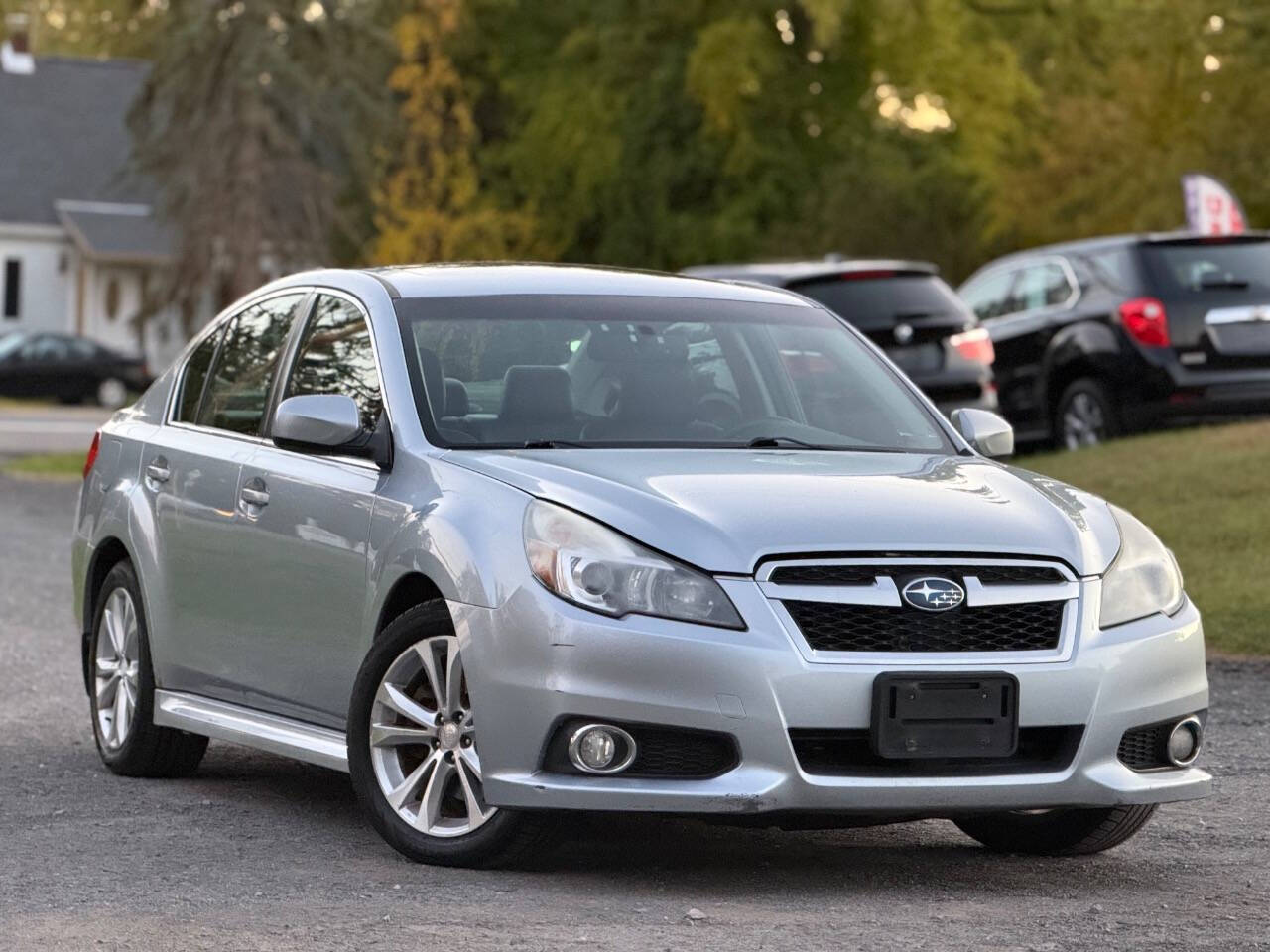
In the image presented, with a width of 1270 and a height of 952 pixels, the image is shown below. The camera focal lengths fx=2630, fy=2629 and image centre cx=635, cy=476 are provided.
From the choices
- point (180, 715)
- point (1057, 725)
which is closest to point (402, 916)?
point (1057, 725)

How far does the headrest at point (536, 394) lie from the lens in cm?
736

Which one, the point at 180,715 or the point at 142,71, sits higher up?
the point at 180,715

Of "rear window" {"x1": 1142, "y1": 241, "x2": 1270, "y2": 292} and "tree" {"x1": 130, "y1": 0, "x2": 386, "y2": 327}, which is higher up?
"rear window" {"x1": 1142, "y1": 241, "x2": 1270, "y2": 292}

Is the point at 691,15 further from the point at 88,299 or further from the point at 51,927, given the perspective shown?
the point at 51,927

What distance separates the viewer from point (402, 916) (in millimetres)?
6086

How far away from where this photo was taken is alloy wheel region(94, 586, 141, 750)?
338 inches

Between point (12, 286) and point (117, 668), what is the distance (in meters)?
53.8

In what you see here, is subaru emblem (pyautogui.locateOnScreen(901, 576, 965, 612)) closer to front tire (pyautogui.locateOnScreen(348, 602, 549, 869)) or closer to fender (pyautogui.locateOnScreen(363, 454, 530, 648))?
fender (pyautogui.locateOnScreen(363, 454, 530, 648))

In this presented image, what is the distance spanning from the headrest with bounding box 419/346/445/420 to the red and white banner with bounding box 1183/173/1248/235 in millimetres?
16971

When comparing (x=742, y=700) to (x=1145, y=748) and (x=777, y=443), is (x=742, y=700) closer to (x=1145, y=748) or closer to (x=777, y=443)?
(x=1145, y=748)

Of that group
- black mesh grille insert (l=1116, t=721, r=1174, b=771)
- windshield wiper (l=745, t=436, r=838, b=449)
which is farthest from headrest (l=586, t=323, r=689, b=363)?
black mesh grille insert (l=1116, t=721, r=1174, b=771)

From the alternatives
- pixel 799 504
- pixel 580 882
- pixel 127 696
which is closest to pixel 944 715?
pixel 799 504

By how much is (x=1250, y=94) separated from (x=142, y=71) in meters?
33.3

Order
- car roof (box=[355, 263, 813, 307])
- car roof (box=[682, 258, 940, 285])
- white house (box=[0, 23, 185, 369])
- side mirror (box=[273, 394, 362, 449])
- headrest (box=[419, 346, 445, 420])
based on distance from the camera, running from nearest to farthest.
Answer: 1. side mirror (box=[273, 394, 362, 449])
2. headrest (box=[419, 346, 445, 420])
3. car roof (box=[355, 263, 813, 307])
4. car roof (box=[682, 258, 940, 285])
5. white house (box=[0, 23, 185, 369])
